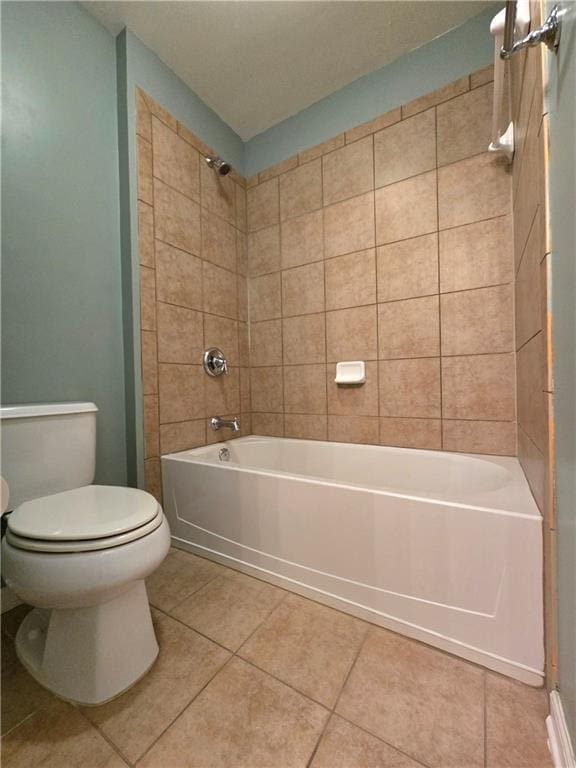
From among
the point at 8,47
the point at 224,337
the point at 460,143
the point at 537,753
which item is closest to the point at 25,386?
the point at 224,337

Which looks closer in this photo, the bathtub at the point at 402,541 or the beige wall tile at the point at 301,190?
the bathtub at the point at 402,541

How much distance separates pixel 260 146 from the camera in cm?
194

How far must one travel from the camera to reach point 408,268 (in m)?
1.51

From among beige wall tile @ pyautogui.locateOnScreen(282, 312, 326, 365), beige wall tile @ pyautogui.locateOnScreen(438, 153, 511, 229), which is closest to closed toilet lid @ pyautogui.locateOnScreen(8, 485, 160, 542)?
beige wall tile @ pyautogui.locateOnScreen(282, 312, 326, 365)

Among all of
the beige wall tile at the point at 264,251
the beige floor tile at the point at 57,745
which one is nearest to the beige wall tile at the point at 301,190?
the beige wall tile at the point at 264,251

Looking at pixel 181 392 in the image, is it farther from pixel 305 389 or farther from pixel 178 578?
pixel 178 578

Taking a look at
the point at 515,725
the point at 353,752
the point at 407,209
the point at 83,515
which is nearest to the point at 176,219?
the point at 407,209

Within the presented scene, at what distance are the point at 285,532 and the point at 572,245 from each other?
1.12 meters

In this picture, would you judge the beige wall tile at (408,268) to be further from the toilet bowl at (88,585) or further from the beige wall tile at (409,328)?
the toilet bowl at (88,585)

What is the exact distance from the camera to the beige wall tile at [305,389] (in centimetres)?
178

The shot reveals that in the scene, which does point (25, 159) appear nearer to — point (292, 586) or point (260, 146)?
point (260, 146)

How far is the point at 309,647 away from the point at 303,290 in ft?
5.34

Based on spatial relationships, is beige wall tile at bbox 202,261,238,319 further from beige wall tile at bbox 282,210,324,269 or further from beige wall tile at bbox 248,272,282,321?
beige wall tile at bbox 282,210,324,269

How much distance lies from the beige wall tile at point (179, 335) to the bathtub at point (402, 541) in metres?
0.51
